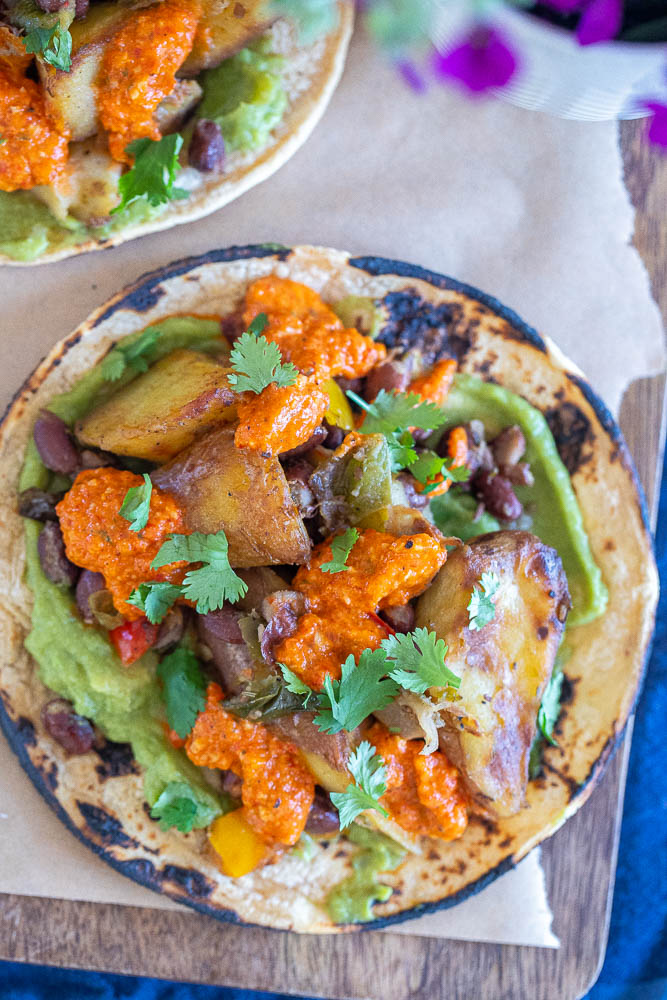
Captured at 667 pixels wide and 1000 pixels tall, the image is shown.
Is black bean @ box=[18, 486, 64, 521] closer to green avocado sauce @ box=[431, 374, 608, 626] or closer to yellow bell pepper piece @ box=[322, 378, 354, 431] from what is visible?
yellow bell pepper piece @ box=[322, 378, 354, 431]

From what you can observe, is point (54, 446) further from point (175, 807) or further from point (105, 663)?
point (175, 807)

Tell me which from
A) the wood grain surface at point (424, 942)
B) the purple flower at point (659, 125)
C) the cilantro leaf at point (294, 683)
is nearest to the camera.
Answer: the cilantro leaf at point (294, 683)

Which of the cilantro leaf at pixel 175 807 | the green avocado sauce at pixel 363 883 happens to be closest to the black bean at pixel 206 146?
the cilantro leaf at pixel 175 807

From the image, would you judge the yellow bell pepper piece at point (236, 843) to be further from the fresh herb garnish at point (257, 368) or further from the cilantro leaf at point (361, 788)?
the fresh herb garnish at point (257, 368)

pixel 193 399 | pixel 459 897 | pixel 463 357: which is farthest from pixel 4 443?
→ pixel 459 897

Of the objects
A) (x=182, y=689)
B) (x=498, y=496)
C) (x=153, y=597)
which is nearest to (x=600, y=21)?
(x=498, y=496)

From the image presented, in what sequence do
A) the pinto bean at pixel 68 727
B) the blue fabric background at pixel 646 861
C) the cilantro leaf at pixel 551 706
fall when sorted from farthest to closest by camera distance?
the blue fabric background at pixel 646 861 → the cilantro leaf at pixel 551 706 → the pinto bean at pixel 68 727
